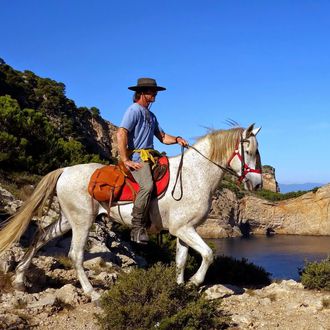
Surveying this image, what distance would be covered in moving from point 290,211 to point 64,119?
38.3m

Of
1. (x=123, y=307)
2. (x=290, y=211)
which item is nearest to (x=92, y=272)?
(x=123, y=307)

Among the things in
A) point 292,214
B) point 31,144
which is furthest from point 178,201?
point 292,214

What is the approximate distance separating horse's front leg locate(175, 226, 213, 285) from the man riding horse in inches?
20.8

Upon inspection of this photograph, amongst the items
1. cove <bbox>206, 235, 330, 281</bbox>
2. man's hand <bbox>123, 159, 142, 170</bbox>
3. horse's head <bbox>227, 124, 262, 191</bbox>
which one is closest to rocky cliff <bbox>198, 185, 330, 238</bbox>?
cove <bbox>206, 235, 330, 281</bbox>

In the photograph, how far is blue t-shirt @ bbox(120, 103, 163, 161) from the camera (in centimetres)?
582

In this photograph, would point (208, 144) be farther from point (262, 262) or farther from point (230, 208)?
point (230, 208)

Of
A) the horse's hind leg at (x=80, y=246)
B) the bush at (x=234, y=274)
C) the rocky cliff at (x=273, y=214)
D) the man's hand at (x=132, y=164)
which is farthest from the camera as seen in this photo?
the rocky cliff at (x=273, y=214)

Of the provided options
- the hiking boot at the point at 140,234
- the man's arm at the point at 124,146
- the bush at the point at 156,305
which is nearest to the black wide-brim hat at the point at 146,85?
the man's arm at the point at 124,146

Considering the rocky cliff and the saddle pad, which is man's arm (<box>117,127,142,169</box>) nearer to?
the saddle pad

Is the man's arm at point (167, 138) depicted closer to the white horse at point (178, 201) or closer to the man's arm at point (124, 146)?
the white horse at point (178, 201)

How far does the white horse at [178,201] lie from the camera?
18.8 ft

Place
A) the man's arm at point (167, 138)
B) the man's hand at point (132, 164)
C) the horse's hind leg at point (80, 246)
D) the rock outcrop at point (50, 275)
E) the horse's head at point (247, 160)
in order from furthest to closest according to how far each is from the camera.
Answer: the man's arm at point (167, 138)
the horse's hind leg at point (80, 246)
the horse's head at point (247, 160)
the man's hand at point (132, 164)
the rock outcrop at point (50, 275)

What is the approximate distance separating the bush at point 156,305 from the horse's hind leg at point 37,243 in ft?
5.82

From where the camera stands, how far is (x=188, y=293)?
523 cm
